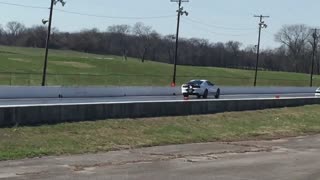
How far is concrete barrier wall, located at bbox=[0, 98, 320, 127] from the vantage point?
1889 cm

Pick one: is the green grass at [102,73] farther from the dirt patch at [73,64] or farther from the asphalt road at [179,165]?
the asphalt road at [179,165]

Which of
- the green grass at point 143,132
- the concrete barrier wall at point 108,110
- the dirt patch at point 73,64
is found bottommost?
the green grass at point 143,132

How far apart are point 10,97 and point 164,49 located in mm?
159994

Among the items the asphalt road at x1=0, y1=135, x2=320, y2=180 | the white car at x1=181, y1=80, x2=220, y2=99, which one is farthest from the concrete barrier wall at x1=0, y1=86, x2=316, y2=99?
the asphalt road at x1=0, y1=135, x2=320, y2=180

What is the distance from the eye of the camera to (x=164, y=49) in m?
200

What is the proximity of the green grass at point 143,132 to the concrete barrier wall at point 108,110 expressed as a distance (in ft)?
1.65

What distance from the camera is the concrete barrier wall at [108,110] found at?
18.9m

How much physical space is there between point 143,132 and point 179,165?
7.14 m

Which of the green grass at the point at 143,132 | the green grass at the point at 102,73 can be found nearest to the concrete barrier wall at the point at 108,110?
the green grass at the point at 143,132

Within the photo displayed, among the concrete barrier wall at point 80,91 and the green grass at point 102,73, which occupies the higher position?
the green grass at point 102,73

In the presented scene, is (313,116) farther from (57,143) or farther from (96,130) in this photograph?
(57,143)

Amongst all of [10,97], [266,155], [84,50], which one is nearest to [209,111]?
[266,155]

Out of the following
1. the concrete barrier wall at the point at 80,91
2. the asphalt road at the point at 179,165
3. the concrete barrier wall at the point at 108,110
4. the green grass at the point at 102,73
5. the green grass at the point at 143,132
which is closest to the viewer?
the asphalt road at the point at 179,165

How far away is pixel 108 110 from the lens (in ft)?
74.3
